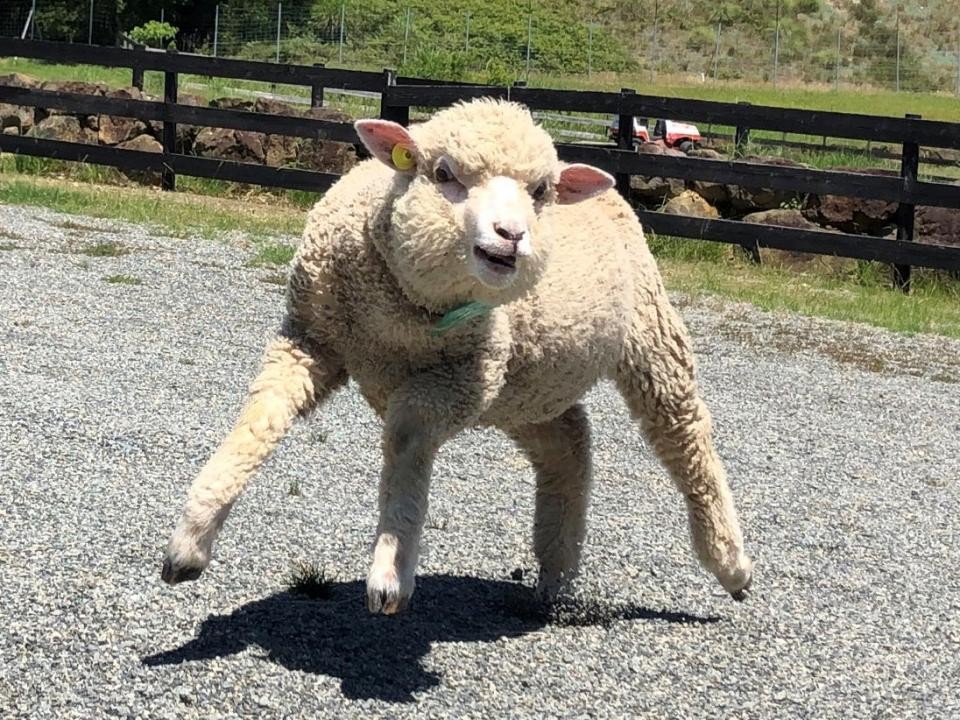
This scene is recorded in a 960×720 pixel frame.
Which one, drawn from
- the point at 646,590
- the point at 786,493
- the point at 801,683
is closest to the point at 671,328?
the point at 646,590

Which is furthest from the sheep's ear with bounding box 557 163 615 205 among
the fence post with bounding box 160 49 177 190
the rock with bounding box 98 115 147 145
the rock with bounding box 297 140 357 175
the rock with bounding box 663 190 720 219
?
the rock with bounding box 98 115 147 145

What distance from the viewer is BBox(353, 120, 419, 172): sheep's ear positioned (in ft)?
13.4

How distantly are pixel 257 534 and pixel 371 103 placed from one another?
27.8 meters

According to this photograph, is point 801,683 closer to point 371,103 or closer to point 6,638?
point 6,638

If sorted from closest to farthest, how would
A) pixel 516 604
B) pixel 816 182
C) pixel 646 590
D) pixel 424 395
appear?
pixel 424 395
pixel 516 604
pixel 646 590
pixel 816 182

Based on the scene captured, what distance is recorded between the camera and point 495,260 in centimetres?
379

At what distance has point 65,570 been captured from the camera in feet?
14.4

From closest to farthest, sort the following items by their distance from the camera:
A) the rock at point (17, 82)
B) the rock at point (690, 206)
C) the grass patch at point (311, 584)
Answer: the grass patch at point (311, 584) < the rock at point (690, 206) < the rock at point (17, 82)

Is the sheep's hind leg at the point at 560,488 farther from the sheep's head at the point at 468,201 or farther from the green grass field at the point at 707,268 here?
the green grass field at the point at 707,268

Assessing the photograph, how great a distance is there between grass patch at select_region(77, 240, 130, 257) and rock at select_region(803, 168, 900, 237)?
742cm

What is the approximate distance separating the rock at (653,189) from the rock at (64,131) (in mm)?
6766

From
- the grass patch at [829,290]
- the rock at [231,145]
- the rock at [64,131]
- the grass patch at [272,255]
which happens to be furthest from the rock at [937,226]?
the rock at [64,131]

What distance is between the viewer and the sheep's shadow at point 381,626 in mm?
4059

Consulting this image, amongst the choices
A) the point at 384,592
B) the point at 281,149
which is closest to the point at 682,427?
the point at 384,592
